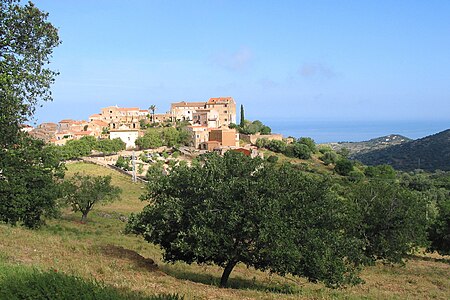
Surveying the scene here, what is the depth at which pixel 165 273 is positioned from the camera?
15906 mm

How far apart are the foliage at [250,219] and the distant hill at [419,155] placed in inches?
4499

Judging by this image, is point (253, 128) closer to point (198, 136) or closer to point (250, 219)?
point (198, 136)

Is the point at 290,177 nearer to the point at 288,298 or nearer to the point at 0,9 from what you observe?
the point at 288,298

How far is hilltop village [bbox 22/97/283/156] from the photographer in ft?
325

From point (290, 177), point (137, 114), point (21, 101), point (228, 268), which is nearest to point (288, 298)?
point (228, 268)

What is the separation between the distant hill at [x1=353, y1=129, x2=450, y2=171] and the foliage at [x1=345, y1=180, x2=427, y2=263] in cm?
9853

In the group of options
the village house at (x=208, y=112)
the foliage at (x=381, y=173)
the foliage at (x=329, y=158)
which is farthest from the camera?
the village house at (x=208, y=112)

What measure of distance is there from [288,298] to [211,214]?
351 centimetres

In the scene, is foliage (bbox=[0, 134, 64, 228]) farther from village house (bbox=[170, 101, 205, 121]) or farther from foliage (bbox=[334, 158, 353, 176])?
village house (bbox=[170, 101, 205, 121])

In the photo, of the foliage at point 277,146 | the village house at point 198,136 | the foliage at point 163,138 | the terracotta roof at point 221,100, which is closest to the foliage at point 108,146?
the foliage at point 163,138

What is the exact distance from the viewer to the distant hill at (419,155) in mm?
125812

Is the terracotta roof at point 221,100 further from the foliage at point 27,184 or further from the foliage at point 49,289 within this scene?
the foliage at point 49,289

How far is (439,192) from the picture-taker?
70.2 metres

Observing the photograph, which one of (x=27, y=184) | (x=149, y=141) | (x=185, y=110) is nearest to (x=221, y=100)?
(x=185, y=110)
